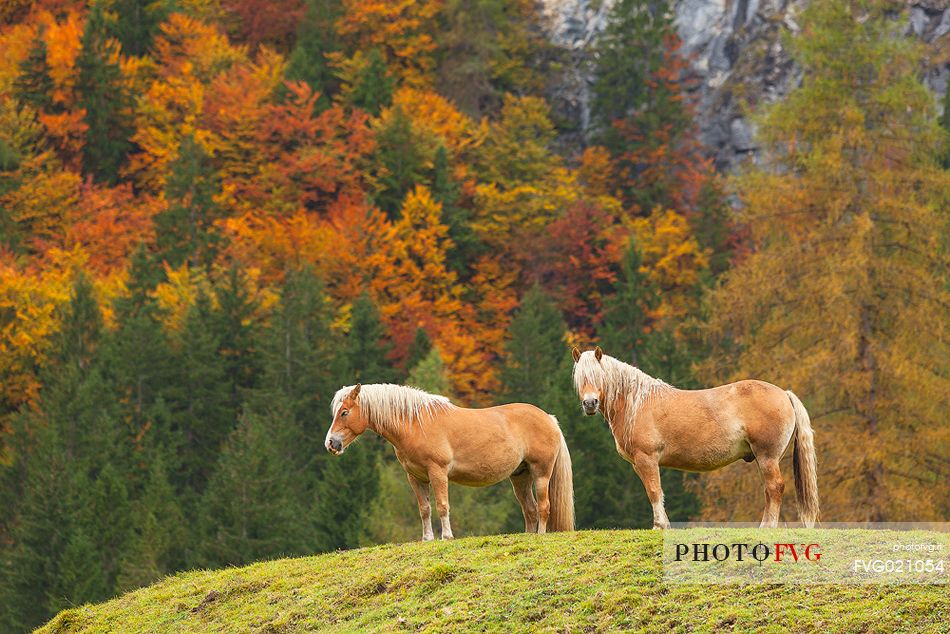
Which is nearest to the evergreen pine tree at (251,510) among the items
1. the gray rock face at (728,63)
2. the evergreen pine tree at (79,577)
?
the evergreen pine tree at (79,577)

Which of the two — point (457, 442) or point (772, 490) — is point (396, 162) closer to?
point (457, 442)

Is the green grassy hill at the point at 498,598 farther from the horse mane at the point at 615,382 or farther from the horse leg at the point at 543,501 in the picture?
the horse mane at the point at 615,382

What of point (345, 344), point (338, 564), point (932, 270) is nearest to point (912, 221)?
point (932, 270)

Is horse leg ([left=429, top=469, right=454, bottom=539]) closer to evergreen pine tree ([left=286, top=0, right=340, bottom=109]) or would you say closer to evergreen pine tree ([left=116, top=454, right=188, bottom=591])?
evergreen pine tree ([left=116, top=454, right=188, bottom=591])

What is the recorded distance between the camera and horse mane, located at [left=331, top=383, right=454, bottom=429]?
16688 millimetres

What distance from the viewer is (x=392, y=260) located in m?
68.4

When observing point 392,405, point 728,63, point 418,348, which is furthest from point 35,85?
point 392,405

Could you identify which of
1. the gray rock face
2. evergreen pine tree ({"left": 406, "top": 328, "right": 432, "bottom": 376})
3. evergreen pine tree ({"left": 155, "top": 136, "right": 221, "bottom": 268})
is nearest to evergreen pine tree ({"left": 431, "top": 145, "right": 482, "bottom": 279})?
evergreen pine tree ({"left": 155, "top": 136, "right": 221, "bottom": 268})

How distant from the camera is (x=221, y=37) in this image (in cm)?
8719

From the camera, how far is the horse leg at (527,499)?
17172 millimetres

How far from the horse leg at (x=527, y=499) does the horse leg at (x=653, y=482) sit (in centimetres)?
196

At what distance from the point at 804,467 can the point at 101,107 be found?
227 feet

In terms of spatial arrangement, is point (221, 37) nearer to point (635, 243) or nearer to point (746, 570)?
point (635, 243)

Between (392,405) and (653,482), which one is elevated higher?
(392,405)
